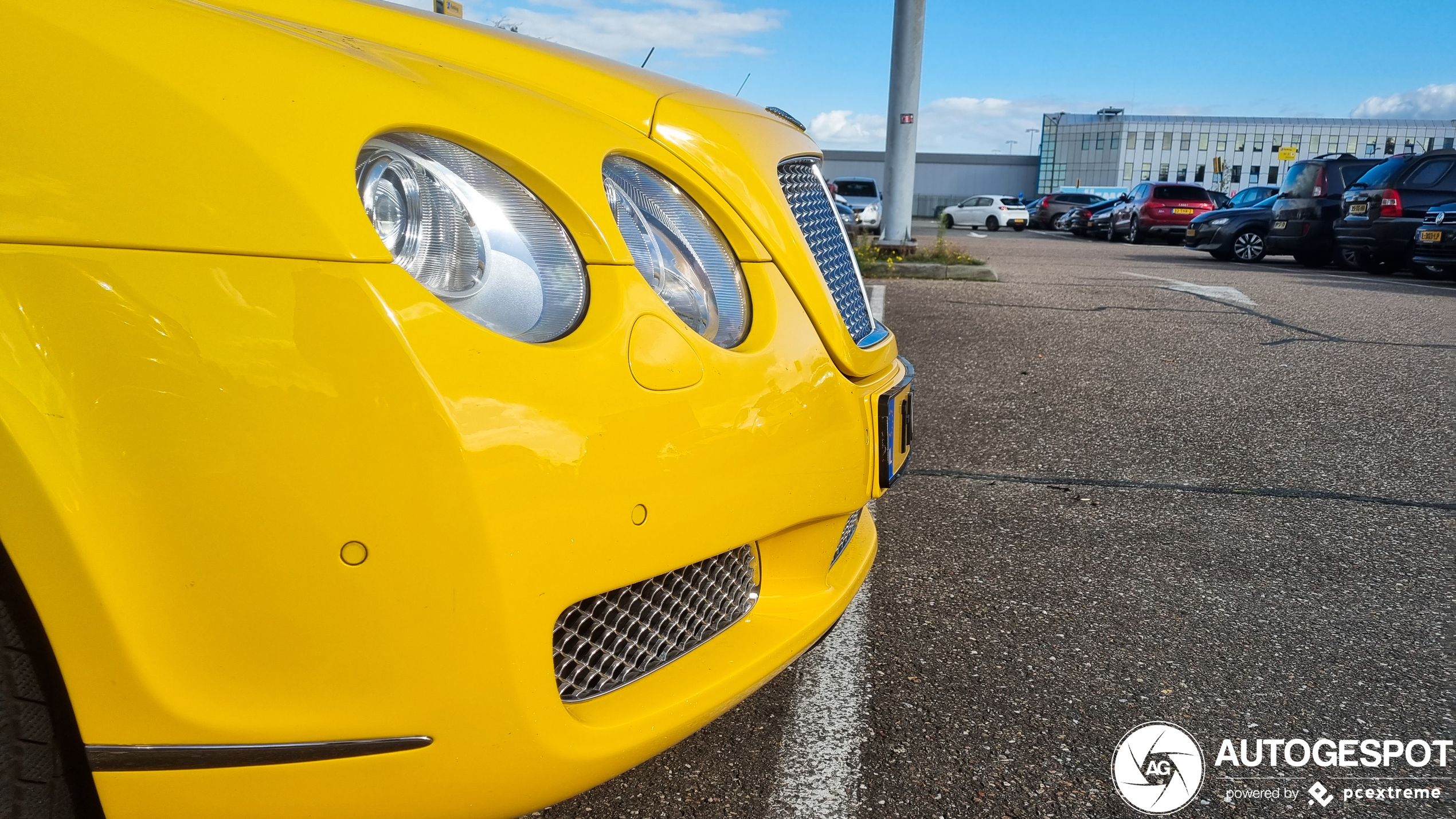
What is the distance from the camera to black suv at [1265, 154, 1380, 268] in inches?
525

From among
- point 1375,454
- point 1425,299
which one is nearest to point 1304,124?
point 1425,299

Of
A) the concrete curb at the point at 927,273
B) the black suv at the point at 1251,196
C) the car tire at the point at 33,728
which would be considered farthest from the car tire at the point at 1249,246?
the car tire at the point at 33,728

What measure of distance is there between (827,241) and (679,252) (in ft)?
1.91

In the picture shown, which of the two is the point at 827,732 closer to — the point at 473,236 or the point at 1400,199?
the point at 473,236

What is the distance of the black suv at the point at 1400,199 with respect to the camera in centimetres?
1150

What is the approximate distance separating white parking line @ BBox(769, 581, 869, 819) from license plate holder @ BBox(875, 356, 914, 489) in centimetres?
51

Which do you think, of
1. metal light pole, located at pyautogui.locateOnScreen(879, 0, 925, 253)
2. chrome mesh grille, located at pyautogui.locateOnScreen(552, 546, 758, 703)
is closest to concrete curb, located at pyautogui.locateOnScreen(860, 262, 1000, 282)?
metal light pole, located at pyautogui.locateOnScreen(879, 0, 925, 253)

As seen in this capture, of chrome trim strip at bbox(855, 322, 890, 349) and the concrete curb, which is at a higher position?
chrome trim strip at bbox(855, 322, 890, 349)

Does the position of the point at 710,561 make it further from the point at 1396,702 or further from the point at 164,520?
the point at 1396,702

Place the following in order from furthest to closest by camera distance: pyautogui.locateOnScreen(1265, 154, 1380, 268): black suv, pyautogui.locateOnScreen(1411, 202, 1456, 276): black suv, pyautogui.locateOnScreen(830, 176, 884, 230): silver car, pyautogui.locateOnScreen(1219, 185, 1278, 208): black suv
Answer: pyautogui.locateOnScreen(830, 176, 884, 230): silver car, pyautogui.locateOnScreen(1219, 185, 1278, 208): black suv, pyautogui.locateOnScreen(1265, 154, 1380, 268): black suv, pyautogui.locateOnScreen(1411, 202, 1456, 276): black suv

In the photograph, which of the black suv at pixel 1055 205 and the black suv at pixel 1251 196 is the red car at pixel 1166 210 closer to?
the black suv at pixel 1251 196

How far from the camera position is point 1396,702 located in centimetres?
214
